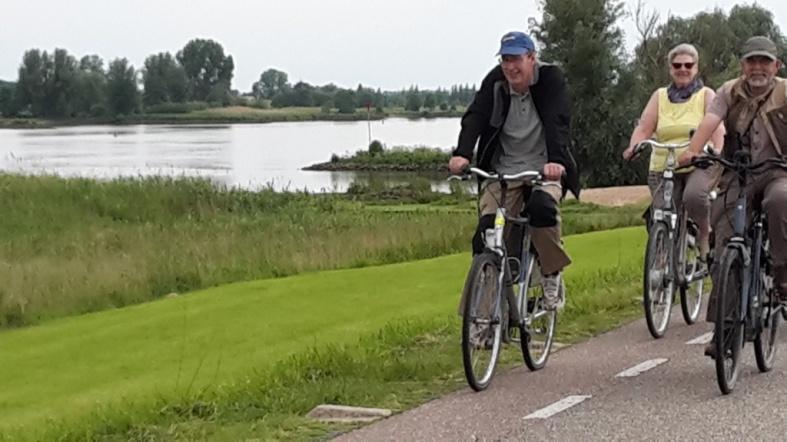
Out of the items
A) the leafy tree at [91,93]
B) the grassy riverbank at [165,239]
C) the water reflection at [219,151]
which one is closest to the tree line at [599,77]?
the water reflection at [219,151]

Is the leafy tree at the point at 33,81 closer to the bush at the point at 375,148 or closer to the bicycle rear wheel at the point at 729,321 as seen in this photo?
the bush at the point at 375,148

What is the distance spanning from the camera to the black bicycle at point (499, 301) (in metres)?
6.58

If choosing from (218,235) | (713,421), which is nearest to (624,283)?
(713,421)

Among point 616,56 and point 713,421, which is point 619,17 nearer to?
point 616,56

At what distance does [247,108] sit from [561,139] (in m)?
174

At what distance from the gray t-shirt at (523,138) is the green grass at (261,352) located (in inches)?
52.2

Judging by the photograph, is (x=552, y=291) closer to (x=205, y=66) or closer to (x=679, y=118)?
(x=679, y=118)

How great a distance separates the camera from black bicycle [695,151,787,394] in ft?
21.2

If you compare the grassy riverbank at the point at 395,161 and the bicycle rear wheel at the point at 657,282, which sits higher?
the bicycle rear wheel at the point at 657,282

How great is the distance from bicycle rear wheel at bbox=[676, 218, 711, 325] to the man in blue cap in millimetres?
2046

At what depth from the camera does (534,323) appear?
24.5 ft

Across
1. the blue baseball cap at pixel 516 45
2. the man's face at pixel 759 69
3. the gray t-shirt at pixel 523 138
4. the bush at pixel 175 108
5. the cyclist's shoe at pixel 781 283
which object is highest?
the blue baseball cap at pixel 516 45

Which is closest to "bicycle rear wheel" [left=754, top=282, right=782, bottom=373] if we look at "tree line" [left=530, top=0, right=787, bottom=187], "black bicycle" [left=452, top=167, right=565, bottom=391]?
"black bicycle" [left=452, top=167, right=565, bottom=391]

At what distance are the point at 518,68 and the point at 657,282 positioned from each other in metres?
2.37
